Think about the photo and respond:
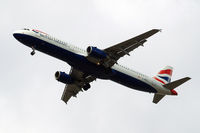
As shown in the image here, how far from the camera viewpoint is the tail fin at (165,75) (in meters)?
64.6

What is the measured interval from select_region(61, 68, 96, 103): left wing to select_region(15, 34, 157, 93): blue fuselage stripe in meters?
5.22

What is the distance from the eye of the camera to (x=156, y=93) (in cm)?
6119

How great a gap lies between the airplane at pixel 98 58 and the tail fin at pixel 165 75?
3.60 m

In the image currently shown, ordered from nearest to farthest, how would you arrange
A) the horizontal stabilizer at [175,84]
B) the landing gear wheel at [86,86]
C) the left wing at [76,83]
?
the horizontal stabilizer at [175,84]
the left wing at [76,83]
the landing gear wheel at [86,86]

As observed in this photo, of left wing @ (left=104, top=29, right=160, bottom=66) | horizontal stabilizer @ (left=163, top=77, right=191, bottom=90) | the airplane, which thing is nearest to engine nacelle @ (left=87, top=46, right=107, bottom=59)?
the airplane

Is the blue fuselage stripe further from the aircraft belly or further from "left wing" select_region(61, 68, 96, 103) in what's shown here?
"left wing" select_region(61, 68, 96, 103)

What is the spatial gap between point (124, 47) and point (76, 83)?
41.9 ft

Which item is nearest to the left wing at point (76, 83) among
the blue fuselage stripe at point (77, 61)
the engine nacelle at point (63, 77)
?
the engine nacelle at point (63, 77)

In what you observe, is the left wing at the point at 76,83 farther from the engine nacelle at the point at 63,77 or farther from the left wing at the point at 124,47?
the left wing at the point at 124,47

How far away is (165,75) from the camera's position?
6600 cm

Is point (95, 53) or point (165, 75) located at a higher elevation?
point (165, 75)

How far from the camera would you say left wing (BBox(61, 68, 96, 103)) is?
61.6 meters

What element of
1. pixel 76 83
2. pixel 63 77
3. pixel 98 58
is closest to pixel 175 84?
pixel 98 58

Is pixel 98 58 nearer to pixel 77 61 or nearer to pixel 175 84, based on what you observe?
pixel 77 61
